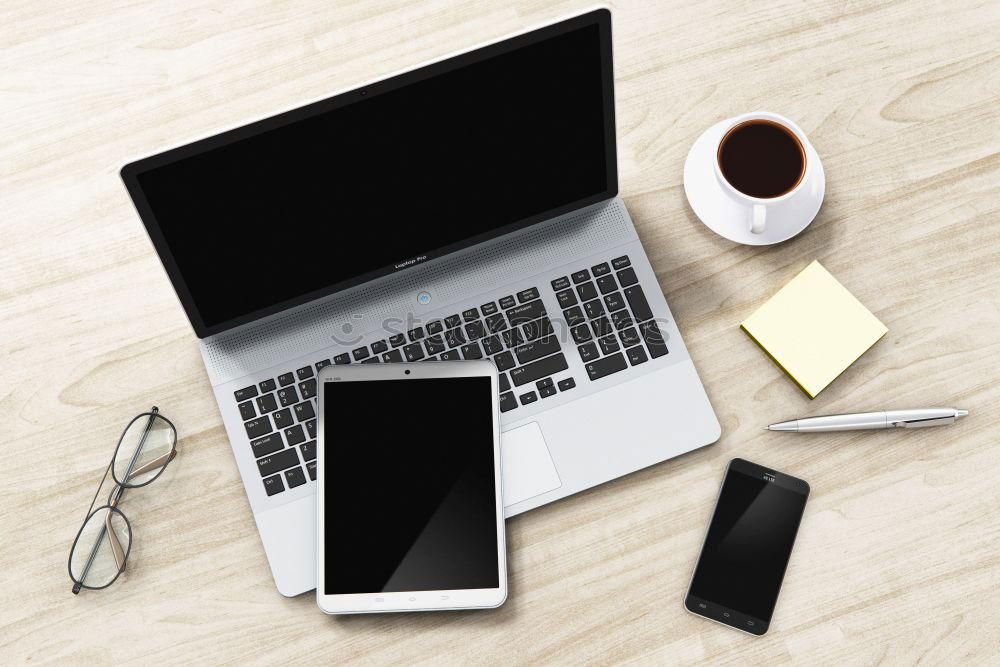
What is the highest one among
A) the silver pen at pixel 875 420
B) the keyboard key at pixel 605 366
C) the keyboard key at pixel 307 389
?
the keyboard key at pixel 307 389

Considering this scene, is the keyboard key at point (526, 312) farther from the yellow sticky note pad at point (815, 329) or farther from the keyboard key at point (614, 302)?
the yellow sticky note pad at point (815, 329)

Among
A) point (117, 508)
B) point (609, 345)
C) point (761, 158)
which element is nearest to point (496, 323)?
point (609, 345)

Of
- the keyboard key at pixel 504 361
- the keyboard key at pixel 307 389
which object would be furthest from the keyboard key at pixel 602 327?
the keyboard key at pixel 307 389

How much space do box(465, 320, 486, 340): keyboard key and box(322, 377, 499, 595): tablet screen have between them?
5 cm

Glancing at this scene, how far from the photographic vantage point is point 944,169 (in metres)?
1.03

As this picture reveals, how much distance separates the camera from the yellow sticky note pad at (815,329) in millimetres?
980

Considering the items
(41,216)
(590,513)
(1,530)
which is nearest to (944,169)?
(590,513)

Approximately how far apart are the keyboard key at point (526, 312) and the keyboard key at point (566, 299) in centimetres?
2

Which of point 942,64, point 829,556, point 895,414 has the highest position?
point 942,64

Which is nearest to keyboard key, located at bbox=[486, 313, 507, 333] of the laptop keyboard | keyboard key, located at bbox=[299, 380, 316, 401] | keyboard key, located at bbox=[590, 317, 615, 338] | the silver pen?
the laptop keyboard

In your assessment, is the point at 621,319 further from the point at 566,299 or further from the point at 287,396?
the point at 287,396

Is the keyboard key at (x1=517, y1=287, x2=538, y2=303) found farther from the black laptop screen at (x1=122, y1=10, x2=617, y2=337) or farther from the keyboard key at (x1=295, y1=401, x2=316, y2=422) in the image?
the keyboard key at (x1=295, y1=401, x2=316, y2=422)

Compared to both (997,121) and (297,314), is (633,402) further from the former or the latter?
(997,121)

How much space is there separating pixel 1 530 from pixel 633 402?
0.74m
